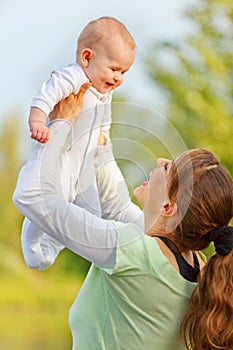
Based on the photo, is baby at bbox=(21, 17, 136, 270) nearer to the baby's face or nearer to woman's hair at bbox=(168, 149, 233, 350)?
the baby's face

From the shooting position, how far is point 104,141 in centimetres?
172

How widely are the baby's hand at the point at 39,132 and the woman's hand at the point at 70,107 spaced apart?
6 centimetres

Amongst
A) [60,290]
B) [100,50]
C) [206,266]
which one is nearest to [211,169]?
[206,266]

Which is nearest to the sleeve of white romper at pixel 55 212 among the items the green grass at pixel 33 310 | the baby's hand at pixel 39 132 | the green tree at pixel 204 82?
the baby's hand at pixel 39 132

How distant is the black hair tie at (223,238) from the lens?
1.65m

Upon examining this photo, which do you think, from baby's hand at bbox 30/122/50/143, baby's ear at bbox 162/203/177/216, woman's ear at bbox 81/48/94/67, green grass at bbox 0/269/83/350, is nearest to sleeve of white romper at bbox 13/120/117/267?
baby's hand at bbox 30/122/50/143

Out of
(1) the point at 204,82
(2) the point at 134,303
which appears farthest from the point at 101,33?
(1) the point at 204,82

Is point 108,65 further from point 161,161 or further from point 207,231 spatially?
point 207,231

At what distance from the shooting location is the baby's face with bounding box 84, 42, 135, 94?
175 cm

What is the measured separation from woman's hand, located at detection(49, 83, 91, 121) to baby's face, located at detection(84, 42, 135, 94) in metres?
0.05

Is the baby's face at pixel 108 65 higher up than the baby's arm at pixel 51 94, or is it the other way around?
the baby's face at pixel 108 65

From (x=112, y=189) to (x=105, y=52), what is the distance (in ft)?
0.81

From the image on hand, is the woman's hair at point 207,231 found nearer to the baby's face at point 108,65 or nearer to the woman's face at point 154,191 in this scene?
the woman's face at point 154,191

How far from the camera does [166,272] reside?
1.65 m
